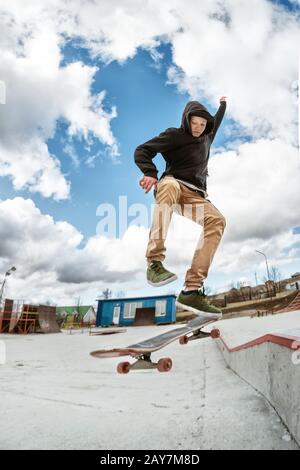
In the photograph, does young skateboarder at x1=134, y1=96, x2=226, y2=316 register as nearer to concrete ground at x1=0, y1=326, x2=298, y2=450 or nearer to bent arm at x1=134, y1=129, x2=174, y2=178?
bent arm at x1=134, y1=129, x2=174, y2=178

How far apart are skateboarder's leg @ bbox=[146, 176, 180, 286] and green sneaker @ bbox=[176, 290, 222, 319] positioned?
0.54 metres

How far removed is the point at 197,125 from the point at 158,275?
1645 millimetres

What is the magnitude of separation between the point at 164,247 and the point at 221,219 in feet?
2.51

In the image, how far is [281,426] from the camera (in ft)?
5.78

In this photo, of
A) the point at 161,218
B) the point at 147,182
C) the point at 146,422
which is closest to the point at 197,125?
the point at 147,182

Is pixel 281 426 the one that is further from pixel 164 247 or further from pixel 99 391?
pixel 99 391

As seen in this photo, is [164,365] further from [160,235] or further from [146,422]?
[160,235]

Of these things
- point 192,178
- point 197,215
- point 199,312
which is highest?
point 192,178

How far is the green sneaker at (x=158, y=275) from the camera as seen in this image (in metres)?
2.58

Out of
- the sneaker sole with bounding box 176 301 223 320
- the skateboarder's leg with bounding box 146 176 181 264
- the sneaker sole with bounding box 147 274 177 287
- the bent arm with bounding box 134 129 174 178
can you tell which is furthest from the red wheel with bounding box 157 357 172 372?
the bent arm with bounding box 134 129 174 178

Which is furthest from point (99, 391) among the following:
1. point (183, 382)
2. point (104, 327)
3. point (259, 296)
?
point (259, 296)

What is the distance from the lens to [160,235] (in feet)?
8.81

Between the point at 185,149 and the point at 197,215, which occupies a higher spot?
the point at 185,149

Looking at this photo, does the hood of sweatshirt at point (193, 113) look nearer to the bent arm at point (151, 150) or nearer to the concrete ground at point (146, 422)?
the bent arm at point (151, 150)
